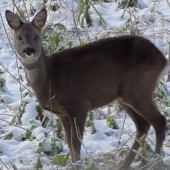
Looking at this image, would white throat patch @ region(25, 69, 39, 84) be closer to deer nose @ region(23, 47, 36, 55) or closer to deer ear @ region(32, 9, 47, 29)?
deer nose @ region(23, 47, 36, 55)

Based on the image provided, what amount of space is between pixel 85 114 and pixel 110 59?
0.60 metres

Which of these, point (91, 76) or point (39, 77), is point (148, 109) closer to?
point (91, 76)

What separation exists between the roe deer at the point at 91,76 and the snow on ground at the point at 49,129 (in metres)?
0.32

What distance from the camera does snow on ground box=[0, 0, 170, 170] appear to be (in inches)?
263

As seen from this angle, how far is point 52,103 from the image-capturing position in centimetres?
614

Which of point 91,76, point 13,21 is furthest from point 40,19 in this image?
point 91,76

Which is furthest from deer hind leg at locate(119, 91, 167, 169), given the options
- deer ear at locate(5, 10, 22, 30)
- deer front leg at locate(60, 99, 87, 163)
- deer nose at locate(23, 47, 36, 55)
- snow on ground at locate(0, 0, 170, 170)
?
deer ear at locate(5, 10, 22, 30)

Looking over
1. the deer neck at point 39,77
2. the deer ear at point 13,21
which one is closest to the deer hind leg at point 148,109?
the deer neck at point 39,77

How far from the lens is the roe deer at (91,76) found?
6234 mm

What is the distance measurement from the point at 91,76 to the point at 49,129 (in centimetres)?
111

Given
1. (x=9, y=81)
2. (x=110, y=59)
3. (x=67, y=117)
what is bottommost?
(x=9, y=81)

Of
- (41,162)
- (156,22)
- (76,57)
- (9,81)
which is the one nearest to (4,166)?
(41,162)

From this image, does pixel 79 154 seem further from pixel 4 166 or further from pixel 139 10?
pixel 139 10

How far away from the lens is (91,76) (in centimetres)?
641
